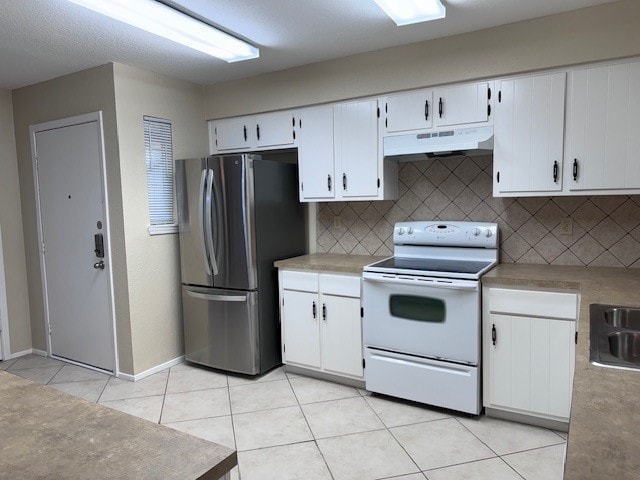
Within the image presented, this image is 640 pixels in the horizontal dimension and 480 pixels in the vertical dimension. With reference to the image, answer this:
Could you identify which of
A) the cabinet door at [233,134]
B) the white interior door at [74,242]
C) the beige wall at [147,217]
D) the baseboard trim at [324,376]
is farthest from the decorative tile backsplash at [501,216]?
the white interior door at [74,242]

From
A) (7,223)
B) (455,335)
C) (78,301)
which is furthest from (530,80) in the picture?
(7,223)

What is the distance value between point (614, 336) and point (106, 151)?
3.25 m

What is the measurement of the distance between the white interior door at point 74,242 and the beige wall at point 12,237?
34 centimetres

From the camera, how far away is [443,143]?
273 centimetres

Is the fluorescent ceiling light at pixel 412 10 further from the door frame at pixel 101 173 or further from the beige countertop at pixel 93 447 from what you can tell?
the door frame at pixel 101 173

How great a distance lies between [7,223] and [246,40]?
271 cm

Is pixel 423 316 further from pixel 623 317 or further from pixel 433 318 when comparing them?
pixel 623 317

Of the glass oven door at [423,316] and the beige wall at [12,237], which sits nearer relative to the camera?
the glass oven door at [423,316]

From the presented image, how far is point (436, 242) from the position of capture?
3.13m

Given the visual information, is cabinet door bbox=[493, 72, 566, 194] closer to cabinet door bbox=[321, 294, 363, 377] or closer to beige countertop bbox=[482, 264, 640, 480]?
beige countertop bbox=[482, 264, 640, 480]

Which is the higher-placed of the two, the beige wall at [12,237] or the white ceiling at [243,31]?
the white ceiling at [243,31]

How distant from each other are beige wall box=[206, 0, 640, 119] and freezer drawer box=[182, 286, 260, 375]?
4.99 feet

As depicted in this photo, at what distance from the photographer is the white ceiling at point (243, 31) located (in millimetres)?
2357

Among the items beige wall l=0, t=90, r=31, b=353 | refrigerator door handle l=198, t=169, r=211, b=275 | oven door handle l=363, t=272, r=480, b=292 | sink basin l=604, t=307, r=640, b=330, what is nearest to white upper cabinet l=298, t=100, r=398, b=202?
oven door handle l=363, t=272, r=480, b=292
